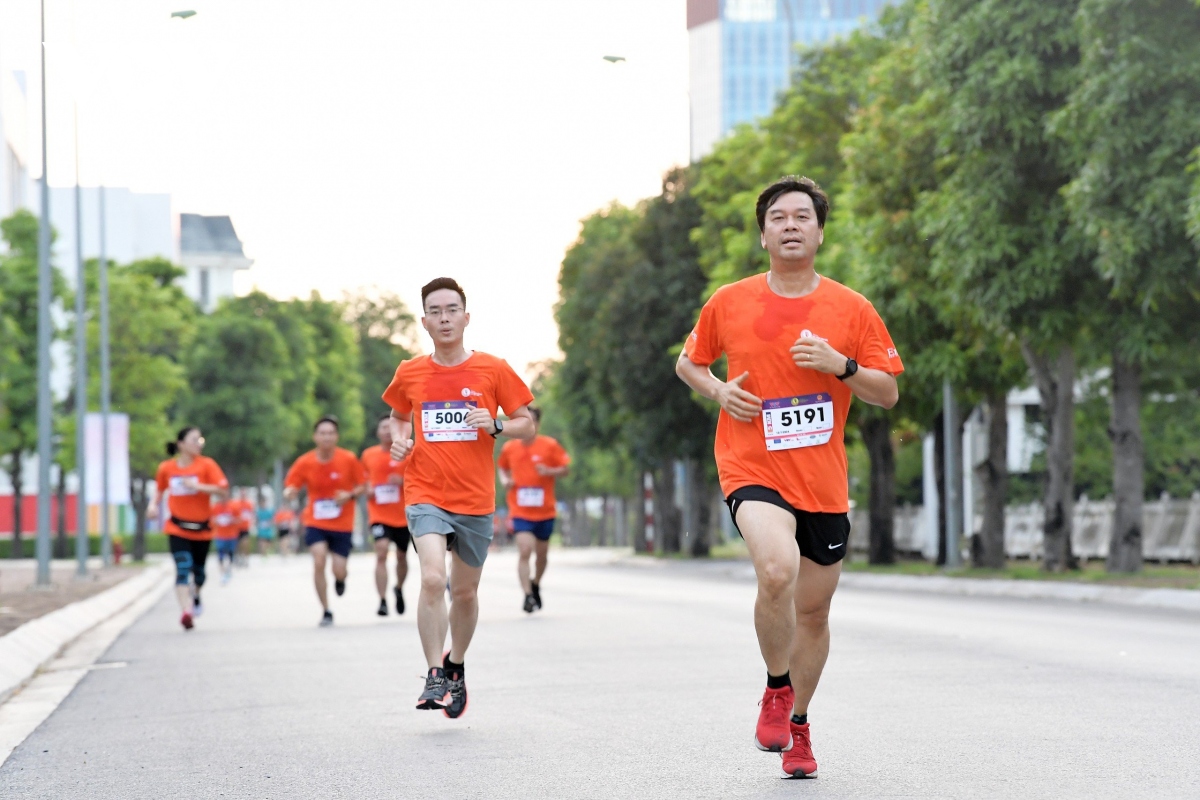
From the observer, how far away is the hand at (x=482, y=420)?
9492mm

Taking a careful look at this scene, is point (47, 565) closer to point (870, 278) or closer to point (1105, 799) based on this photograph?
point (870, 278)

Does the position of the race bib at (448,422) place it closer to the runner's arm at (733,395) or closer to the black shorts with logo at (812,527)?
the runner's arm at (733,395)

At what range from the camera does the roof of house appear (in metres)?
129

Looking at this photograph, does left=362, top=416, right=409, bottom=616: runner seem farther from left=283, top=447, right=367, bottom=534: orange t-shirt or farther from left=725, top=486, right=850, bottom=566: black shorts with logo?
left=725, top=486, right=850, bottom=566: black shorts with logo

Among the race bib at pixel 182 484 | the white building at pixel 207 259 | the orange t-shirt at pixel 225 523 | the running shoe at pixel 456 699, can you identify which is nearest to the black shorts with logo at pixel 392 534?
the race bib at pixel 182 484

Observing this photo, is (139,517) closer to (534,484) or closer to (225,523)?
(225,523)

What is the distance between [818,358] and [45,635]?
11.3 metres

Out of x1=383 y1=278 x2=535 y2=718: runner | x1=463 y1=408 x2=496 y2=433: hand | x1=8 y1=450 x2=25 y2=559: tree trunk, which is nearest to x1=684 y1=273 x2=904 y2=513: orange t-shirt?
x1=463 y1=408 x2=496 y2=433: hand

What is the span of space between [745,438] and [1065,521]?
23864 mm

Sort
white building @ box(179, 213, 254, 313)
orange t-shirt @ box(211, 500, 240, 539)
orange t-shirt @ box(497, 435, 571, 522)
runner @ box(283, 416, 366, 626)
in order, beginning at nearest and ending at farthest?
runner @ box(283, 416, 366, 626) < orange t-shirt @ box(497, 435, 571, 522) < orange t-shirt @ box(211, 500, 240, 539) < white building @ box(179, 213, 254, 313)

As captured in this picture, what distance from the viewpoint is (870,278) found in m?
30.0

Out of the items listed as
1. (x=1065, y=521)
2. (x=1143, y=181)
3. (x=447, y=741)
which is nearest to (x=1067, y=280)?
(x=1143, y=181)

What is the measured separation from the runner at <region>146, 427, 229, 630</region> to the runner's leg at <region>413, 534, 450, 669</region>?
8.68m

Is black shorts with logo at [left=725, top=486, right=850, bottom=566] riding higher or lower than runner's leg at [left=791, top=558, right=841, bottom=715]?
higher
